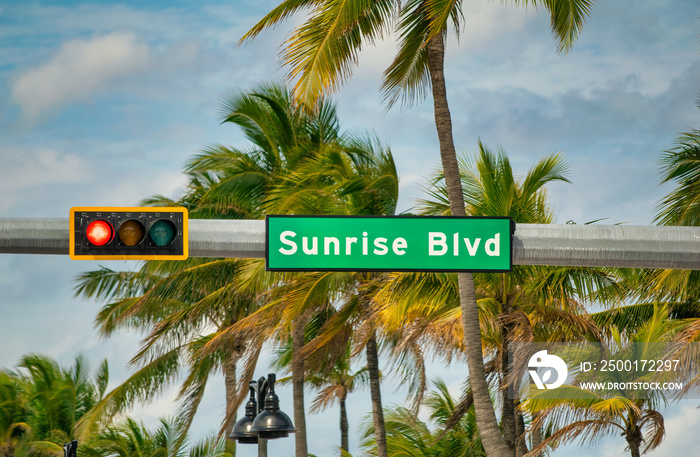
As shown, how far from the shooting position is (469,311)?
506 inches

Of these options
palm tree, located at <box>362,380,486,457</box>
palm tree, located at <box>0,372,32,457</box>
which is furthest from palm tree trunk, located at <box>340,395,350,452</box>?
palm tree, located at <box>0,372,32,457</box>

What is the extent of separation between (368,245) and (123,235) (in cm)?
182

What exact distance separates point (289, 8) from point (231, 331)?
8306mm

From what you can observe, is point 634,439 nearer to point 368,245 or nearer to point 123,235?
point 368,245

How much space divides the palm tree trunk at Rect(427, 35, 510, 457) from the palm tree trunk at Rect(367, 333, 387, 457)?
22.9ft

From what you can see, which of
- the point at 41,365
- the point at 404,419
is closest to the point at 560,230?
the point at 404,419

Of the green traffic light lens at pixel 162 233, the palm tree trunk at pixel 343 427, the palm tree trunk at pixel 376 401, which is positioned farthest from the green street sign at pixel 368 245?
the palm tree trunk at pixel 343 427

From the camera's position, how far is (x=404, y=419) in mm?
28703

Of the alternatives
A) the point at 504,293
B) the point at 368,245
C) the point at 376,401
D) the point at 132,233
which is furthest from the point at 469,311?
the point at 376,401

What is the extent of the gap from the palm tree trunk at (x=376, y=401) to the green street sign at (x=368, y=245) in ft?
45.2

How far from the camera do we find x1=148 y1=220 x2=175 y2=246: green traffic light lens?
6.02 m

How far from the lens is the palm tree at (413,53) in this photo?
1171 cm

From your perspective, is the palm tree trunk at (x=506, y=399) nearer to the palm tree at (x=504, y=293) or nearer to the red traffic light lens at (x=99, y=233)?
the palm tree at (x=504, y=293)

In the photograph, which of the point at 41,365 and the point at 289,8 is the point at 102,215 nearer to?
the point at 289,8
